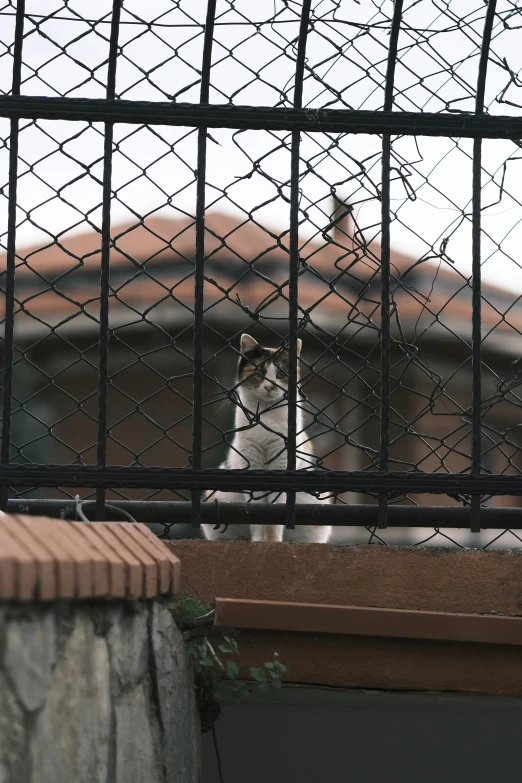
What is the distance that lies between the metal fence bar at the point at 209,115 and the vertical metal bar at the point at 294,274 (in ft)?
0.23

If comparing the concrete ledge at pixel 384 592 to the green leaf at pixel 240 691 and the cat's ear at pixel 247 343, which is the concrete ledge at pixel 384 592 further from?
the cat's ear at pixel 247 343

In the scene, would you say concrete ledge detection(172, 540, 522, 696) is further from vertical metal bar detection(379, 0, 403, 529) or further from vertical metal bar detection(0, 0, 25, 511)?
vertical metal bar detection(0, 0, 25, 511)

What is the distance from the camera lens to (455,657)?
2.48 meters

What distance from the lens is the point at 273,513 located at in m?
2.71

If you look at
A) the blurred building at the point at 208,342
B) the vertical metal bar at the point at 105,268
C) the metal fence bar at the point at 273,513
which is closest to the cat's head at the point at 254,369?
the blurred building at the point at 208,342

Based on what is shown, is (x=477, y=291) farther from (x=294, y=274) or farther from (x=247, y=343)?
(x=247, y=343)

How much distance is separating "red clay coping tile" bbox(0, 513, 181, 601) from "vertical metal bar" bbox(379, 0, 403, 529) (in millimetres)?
776

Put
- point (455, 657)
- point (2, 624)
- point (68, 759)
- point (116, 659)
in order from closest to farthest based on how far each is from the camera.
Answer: point (2, 624), point (68, 759), point (116, 659), point (455, 657)

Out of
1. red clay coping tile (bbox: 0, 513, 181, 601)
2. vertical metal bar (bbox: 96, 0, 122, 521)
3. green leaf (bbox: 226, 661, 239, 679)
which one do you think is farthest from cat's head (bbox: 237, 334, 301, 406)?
red clay coping tile (bbox: 0, 513, 181, 601)

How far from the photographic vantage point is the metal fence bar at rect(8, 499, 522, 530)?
2.68 meters

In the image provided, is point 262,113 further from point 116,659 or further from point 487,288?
Answer: point 487,288

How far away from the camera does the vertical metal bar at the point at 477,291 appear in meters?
2.64

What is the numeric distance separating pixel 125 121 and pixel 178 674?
160 centimetres

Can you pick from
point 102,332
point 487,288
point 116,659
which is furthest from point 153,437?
point 116,659
